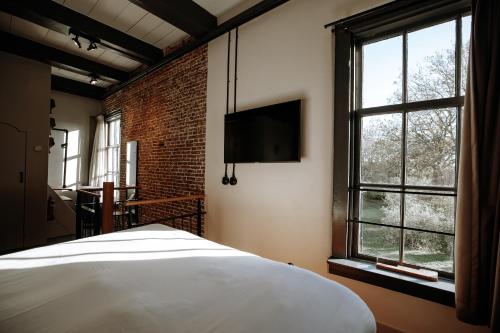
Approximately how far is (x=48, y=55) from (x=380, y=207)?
5.55 metres

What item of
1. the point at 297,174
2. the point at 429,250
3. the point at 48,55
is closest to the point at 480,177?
the point at 429,250

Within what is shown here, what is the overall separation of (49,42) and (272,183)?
451cm

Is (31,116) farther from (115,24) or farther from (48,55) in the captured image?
(115,24)

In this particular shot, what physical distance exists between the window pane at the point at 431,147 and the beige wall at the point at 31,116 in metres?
5.24

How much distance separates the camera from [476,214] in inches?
60.7

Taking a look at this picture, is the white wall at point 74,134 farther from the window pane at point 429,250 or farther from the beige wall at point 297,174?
the window pane at point 429,250

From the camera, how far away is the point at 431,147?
196 cm

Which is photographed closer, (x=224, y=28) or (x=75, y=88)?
(x=224, y=28)

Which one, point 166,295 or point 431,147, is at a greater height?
point 431,147

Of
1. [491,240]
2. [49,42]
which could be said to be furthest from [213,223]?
[49,42]

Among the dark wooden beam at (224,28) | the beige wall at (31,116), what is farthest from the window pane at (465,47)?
the beige wall at (31,116)

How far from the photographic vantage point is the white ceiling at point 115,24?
3266mm

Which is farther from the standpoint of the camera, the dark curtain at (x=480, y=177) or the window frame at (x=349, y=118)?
the window frame at (x=349, y=118)

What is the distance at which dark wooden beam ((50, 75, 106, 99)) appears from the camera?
230 inches
